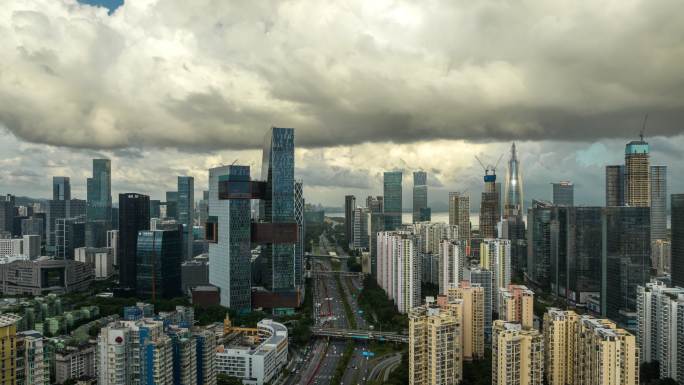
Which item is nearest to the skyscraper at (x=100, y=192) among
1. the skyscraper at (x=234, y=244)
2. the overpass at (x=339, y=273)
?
the overpass at (x=339, y=273)

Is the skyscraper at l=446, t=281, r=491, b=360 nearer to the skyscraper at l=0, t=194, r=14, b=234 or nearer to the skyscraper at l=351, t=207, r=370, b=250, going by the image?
the skyscraper at l=351, t=207, r=370, b=250

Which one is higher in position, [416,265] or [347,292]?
[416,265]

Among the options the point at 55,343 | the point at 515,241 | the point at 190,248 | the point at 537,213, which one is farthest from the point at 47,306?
the point at 515,241

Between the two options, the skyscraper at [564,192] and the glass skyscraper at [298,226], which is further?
the skyscraper at [564,192]

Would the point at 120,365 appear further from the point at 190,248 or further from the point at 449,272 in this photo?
the point at 190,248

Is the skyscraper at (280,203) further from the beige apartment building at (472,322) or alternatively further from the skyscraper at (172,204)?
the skyscraper at (172,204)

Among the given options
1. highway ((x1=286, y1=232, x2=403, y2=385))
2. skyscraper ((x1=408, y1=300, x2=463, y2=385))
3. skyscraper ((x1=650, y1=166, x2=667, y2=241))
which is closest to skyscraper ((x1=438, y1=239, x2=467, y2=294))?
highway ((x1=286, y1=232, x2=403, y2=385))
